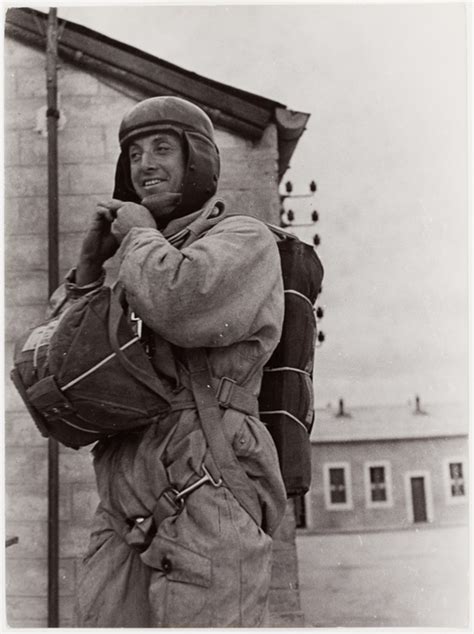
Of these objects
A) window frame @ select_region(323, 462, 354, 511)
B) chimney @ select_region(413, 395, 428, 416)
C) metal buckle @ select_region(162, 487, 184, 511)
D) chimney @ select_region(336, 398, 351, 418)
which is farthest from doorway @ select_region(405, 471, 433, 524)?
metal buckle @ select_region(162, 487, 184, 511)

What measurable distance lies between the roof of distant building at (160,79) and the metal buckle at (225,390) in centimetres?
234

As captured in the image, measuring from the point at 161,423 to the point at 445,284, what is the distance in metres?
1.70

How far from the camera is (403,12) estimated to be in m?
3.14

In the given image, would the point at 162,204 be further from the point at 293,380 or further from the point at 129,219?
the point at 293,380

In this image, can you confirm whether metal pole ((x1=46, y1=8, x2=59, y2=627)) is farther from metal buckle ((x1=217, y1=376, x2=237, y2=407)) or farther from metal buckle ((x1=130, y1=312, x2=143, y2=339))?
metal buckle ((x1=217, y1=376, x2=237, y2=407))

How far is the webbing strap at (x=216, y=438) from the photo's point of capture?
1.81 metres

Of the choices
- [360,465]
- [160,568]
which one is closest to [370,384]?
[360,465]

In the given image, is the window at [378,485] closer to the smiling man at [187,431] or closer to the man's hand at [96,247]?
the smiling man at [187,431]

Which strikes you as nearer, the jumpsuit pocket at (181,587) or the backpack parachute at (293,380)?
the jumpsuit pocket at (181,587)

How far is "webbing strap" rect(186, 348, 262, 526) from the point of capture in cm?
181

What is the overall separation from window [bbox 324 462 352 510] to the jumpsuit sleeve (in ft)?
9.53

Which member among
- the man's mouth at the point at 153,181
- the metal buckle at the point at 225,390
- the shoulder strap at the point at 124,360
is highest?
the man's mouth at the point at 153,181

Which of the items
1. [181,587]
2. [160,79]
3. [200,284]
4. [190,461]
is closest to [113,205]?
[200,284]

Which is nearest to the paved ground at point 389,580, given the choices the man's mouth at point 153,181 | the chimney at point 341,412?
the chimney at point 341,412
